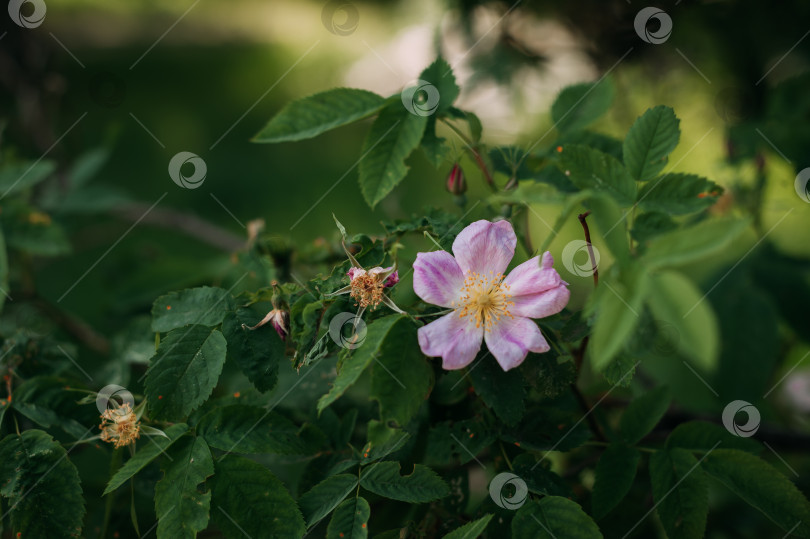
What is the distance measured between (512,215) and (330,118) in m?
0.31

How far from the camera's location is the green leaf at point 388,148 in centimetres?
91

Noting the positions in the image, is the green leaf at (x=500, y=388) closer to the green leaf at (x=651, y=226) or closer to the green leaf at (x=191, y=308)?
the green leaf at (x=651, y=226)

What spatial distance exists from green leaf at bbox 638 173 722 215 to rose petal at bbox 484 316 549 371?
21 cm

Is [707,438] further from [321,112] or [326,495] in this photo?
[321,112]

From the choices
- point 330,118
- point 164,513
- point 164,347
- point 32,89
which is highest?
point 330,118

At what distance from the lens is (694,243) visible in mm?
624

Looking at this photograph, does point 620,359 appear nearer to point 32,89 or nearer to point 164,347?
point 164,347

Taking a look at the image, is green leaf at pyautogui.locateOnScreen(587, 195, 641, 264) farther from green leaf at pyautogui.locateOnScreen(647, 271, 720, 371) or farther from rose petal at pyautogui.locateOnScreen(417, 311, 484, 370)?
rose petal at pyautogui.locateOnScreen(417, 311, 484, 370)

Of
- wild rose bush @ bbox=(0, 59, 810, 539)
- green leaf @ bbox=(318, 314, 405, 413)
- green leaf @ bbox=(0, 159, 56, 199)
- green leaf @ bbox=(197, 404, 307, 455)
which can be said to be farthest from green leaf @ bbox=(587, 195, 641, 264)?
green leaf @ bbox=(0, 159, 56, 199)

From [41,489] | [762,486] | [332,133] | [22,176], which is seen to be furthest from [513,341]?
[332,133]

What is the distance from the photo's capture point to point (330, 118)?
3.06ft

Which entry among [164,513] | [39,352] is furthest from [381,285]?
[39,352]

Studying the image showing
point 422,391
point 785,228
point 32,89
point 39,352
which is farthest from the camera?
point 785,228

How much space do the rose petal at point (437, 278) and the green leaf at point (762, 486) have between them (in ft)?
1.43
